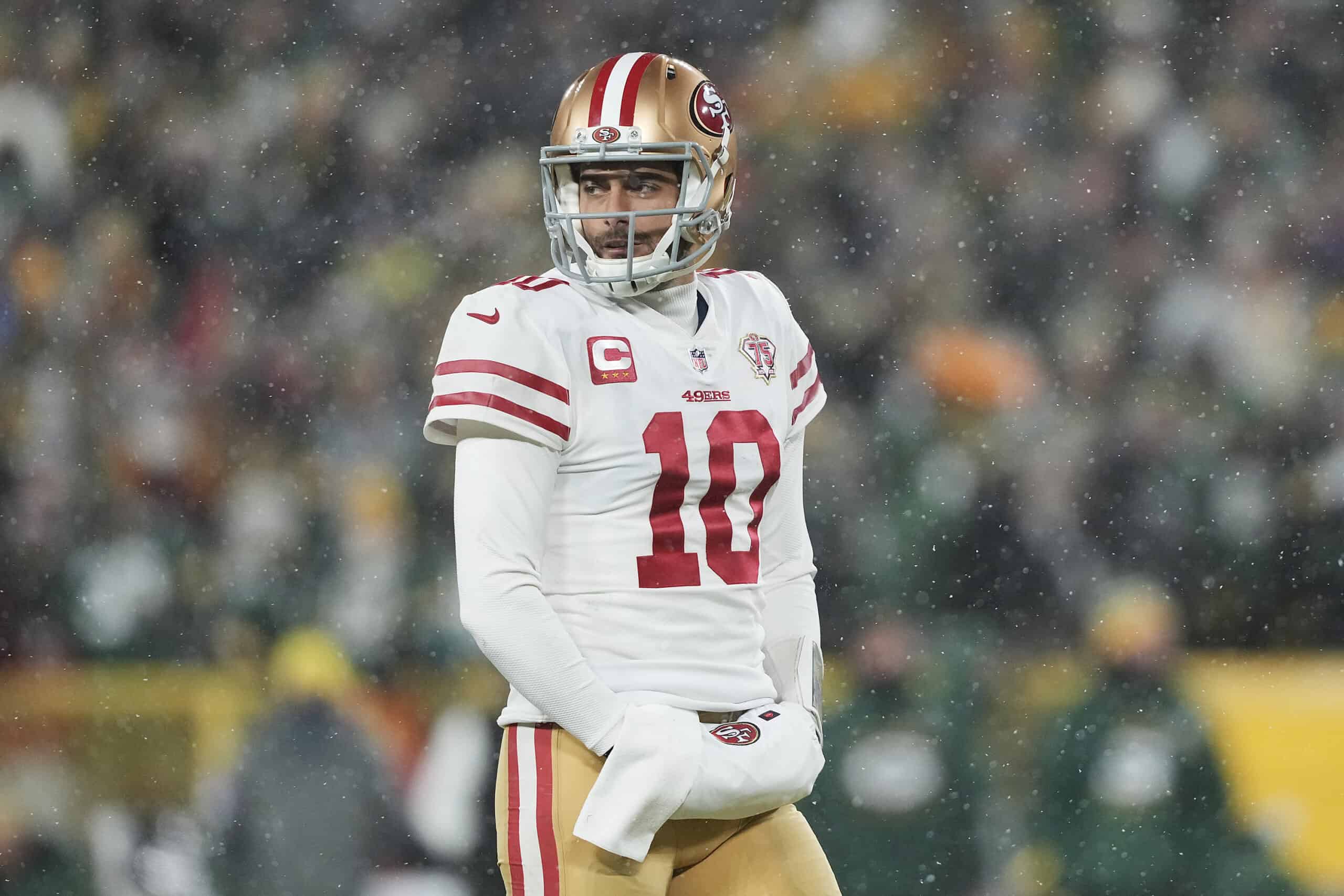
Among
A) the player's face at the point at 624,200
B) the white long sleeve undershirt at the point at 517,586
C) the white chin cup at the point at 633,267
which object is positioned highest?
the player's face at the point at 624,200

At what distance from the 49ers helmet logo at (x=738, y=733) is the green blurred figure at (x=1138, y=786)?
49.4 inches

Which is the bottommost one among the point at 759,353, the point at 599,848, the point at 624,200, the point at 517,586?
the point at 599,848

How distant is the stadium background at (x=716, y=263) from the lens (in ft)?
7.34

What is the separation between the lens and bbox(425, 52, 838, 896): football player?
1010 millimetres

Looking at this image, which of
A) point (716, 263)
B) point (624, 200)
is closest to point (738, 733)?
point (624, 200)

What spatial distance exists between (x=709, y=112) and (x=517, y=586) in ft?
1.34

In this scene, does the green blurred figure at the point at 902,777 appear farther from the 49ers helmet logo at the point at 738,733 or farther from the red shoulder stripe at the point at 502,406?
the red shoulder stripe at the point at 502,406

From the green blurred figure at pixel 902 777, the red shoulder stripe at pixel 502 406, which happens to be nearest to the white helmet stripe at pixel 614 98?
the red shoulder stripe at pixel 502 406

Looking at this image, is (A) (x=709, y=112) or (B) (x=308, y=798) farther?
(B) (x=308, y=798)

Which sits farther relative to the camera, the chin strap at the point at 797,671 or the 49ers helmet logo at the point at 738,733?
the chin strap at the point at 797,671

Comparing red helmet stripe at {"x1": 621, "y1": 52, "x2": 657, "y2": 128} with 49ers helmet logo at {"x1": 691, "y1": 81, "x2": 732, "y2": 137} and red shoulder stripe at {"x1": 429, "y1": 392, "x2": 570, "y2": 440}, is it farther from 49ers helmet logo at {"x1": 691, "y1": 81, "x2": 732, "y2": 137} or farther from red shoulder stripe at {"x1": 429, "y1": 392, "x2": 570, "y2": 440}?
red shoulder stripe at {"x1": 429, "y1": 392, "x2": 570, "y2": 440}

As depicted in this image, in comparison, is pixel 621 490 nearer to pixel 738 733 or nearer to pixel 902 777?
pixel 738 733

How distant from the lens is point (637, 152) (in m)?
1.11

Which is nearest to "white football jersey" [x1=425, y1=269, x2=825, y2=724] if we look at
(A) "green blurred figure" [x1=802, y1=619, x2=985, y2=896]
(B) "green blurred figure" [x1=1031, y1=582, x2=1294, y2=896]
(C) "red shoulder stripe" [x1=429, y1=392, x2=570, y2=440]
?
(C) "red shoulder stripe" [x1=429, y1=392, x2=570, y2=440]
